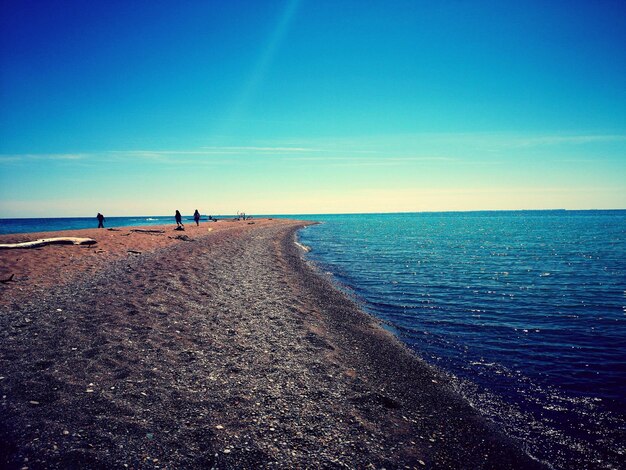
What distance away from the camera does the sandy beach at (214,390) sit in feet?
20.0

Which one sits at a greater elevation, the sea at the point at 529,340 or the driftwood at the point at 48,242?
the driftwood at the point at 48,242

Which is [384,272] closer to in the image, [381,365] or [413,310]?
[413,310]

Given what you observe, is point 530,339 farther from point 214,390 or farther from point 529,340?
point 214,390

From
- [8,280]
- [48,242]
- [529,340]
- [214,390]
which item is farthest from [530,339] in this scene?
[48,242]

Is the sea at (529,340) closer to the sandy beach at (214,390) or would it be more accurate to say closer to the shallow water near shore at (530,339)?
Result: the shallow water near shore at (530,339)

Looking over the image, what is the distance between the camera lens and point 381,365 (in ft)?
35.2

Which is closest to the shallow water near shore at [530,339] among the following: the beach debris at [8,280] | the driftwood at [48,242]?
the beach debris at [8,280]

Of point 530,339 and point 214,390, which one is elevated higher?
point 214,390

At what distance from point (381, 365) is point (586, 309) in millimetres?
14678

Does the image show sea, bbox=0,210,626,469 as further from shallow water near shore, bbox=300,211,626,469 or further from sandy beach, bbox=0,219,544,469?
sandy beach, bbox=0,219,544,469

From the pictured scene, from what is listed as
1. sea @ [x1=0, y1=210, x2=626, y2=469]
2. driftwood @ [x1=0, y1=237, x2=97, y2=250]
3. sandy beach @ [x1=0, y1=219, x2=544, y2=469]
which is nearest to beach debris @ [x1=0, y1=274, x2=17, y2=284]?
sandy beach @ [x1=0, y1=219, x2=544, y2=469]

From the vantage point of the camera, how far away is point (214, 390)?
814 centimetres

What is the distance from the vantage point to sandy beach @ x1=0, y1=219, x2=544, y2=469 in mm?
6086

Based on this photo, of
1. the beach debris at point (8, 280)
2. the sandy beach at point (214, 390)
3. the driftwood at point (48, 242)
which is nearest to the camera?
the sandy beach at point (214, 390)
